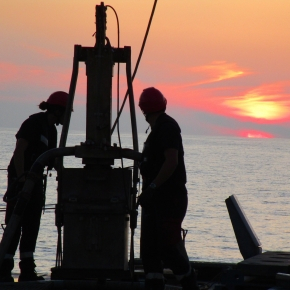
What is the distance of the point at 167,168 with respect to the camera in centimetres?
608

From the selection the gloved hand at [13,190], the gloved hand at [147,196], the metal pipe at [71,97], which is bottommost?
the gloved hand at [147,196]

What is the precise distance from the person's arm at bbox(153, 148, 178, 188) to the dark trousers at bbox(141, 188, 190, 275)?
0.72 feet

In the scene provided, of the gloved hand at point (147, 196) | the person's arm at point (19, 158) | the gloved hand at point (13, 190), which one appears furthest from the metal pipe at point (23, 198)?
the gloved hand at point (147, 196)

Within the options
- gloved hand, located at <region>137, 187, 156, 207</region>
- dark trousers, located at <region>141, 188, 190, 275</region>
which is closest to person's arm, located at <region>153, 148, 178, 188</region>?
gloved hand, located at <region>137, 187, 156, 207</region>

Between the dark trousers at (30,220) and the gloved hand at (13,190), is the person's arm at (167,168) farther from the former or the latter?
the dark trousers at (30,220)

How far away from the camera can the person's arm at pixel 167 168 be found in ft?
20.0

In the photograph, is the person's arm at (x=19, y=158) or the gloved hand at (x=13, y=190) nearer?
the gloved hand at (x=13, y=190)

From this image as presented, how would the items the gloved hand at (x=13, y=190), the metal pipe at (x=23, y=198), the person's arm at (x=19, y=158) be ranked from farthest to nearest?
the person's arm at (x=19, y=158) → the gloved hand at (x=13, y=190) → the metal pipe at (x=23, y=198)

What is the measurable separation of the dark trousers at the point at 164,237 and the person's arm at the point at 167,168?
0.22 metres

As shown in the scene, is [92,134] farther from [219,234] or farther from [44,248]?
[219,234]

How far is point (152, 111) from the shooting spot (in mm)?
6359

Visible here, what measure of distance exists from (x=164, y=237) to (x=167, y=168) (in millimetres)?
540

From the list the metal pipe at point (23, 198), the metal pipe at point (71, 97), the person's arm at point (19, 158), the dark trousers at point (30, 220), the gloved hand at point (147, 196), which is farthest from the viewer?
the dark trousers at point (30, 220)

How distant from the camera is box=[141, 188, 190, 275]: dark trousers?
6195 mm
